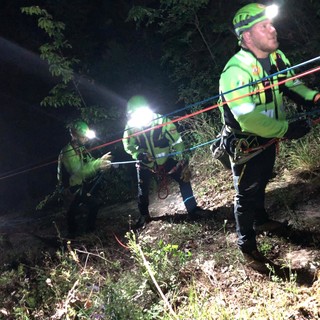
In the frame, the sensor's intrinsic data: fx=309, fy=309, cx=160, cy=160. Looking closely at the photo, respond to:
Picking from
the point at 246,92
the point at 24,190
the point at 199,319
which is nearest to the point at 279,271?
the point at 199,319

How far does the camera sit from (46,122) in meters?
11.6

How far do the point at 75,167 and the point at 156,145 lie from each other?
1.82m

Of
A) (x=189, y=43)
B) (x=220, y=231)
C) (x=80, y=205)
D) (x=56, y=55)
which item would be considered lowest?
(x=220, y=231)

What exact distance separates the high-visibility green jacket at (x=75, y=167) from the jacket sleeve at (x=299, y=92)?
151 inches

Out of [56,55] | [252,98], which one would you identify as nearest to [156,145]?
[252,98]

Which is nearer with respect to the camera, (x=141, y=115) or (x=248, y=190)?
(x=248, y=190)

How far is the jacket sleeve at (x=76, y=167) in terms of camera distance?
6.09m

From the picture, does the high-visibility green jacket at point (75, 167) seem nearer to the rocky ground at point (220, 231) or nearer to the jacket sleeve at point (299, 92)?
the rocky ground at point (220, 231)

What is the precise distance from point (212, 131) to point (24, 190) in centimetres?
876

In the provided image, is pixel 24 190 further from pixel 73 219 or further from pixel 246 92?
pixel 246 92

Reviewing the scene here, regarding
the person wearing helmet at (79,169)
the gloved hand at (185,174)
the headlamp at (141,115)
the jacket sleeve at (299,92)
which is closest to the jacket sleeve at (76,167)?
the person wearing helmet at (79,169)

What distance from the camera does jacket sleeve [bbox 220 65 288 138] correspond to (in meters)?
2.76

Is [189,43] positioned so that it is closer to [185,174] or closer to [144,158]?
[144,158]

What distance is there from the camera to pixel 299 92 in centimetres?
323
